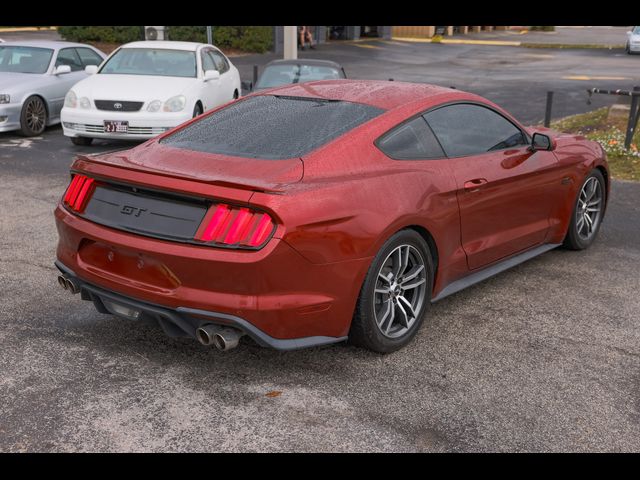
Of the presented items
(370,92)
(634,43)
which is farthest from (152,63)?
(634,43)

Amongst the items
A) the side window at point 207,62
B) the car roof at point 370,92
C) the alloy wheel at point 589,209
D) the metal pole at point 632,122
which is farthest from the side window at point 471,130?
the side window at point 207,62

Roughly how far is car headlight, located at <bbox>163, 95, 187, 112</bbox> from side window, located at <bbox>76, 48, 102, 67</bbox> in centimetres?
375

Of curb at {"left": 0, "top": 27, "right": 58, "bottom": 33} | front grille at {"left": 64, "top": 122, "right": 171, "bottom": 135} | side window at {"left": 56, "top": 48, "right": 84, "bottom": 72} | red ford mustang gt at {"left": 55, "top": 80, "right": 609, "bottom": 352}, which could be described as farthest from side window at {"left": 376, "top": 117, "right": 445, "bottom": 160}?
curb at {"left": 0, "top": 27, "right": 58, "bottom": 33}

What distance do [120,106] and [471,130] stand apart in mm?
7009

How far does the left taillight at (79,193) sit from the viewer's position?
4332mm

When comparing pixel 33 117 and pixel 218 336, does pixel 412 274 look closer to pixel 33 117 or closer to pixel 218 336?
pixel 218 336

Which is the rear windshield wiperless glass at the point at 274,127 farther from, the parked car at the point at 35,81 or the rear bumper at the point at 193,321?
the parked car at the point at 35,81

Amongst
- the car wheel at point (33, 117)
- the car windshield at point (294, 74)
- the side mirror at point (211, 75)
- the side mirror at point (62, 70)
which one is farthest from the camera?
the side mirror at point (62, 70)

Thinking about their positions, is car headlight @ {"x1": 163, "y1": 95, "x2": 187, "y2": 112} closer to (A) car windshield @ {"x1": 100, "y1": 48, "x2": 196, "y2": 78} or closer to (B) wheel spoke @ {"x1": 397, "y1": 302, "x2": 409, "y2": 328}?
(A) car windshield @ {"x1": 100, "y1": 48, "x2": 196, "y2": 78}

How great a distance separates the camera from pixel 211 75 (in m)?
12.1

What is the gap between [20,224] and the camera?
7059 mm

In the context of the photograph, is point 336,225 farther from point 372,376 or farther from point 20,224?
point 20,224

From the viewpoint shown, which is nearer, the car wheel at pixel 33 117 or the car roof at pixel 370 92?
the car roof at pixel 370 92
